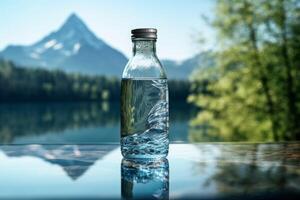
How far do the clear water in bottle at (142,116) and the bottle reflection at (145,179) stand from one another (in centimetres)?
3

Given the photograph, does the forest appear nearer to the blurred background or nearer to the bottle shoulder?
the blurred background

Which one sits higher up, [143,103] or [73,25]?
[73,25]

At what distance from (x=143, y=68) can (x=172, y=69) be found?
76.6 feet

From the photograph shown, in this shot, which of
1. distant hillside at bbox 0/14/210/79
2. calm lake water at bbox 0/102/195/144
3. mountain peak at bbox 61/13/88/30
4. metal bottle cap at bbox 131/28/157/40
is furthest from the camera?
mountain peak at bbox 61/13/88/30

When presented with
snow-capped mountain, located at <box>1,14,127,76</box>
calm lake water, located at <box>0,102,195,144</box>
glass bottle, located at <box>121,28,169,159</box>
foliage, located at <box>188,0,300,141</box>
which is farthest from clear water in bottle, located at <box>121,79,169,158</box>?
snow-capped mountain, located at <box>1,14,127,76</box>

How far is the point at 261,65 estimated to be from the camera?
9789mm

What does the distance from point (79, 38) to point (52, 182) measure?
4599 cm

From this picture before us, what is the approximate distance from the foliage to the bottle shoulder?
910 cm

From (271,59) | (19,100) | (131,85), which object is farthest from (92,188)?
(19,100)

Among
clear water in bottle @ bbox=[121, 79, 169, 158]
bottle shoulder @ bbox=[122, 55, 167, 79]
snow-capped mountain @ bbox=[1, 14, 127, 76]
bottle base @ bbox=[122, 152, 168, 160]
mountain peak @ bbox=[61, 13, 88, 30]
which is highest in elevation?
mountain peak @ bbox=[61, 13, 88, 30]

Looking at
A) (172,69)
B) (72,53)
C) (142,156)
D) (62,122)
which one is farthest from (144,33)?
(72,53)

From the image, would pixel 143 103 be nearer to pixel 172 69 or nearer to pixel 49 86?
pixel 49 86

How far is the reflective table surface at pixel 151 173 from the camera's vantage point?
535 millimetres

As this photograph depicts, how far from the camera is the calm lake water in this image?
23.5 metres
